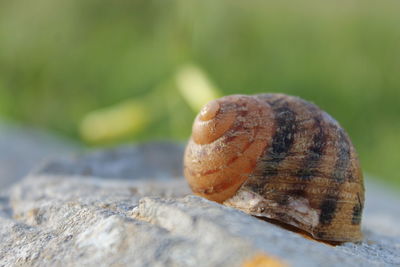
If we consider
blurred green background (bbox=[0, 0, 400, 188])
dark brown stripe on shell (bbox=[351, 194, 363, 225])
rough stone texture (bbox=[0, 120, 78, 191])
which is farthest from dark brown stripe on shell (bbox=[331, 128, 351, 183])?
blurred green background (bbox=[0, 0, 400, 188])

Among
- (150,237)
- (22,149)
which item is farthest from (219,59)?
(150,237)

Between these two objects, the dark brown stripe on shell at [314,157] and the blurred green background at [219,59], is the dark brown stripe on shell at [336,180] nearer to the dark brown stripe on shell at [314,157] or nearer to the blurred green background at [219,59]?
the dark brown stripe on shell at [314,157]

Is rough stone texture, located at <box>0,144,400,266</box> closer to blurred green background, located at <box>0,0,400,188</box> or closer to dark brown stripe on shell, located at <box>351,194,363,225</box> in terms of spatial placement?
dark brown stripe on shell, located at <box>351,194,363,225</box>

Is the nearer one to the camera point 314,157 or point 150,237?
point 150,237

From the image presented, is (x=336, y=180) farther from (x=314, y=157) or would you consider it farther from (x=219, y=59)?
(x=219, y=59)

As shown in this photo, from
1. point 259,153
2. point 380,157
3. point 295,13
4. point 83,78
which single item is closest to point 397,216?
point 259,153
